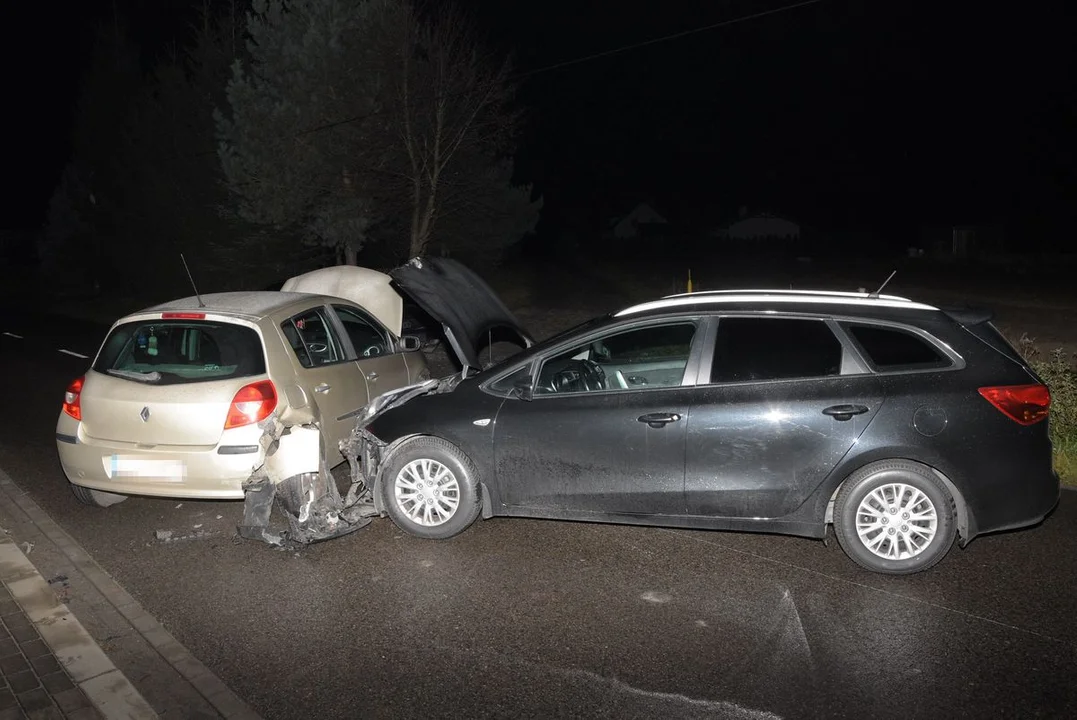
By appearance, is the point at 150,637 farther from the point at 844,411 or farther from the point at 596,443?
the point at 844,411

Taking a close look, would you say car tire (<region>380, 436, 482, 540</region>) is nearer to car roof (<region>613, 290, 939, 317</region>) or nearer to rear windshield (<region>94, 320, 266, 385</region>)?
rear windshield (<region>94, 320, 266, 385</region>)

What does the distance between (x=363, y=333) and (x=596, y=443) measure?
3.25 meters

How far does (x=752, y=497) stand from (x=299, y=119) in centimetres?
1947

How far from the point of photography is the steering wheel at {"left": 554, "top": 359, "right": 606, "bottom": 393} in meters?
6.27

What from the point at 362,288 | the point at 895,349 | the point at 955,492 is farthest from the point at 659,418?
the point at 362,288

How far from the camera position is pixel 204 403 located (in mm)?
6398

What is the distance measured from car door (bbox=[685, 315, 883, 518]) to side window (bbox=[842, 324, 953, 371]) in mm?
106

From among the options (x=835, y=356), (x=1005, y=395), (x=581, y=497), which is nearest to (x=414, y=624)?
(x=581, y=497)

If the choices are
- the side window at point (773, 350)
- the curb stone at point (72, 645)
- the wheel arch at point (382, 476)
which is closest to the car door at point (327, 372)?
the wheel arch at point (382, 476)

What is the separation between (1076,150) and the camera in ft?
150

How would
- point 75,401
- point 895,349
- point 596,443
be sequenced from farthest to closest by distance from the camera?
point 75,401 < point 596,443 < point 895,349

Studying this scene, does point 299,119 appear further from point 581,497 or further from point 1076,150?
point 1076,150

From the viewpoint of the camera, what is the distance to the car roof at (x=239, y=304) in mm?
6906

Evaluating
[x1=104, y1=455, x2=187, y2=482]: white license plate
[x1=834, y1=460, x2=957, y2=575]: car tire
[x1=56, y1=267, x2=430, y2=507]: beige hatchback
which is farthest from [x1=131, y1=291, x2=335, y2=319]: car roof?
[x1=834, y1=460, x2=957, y2=575]: car tire
